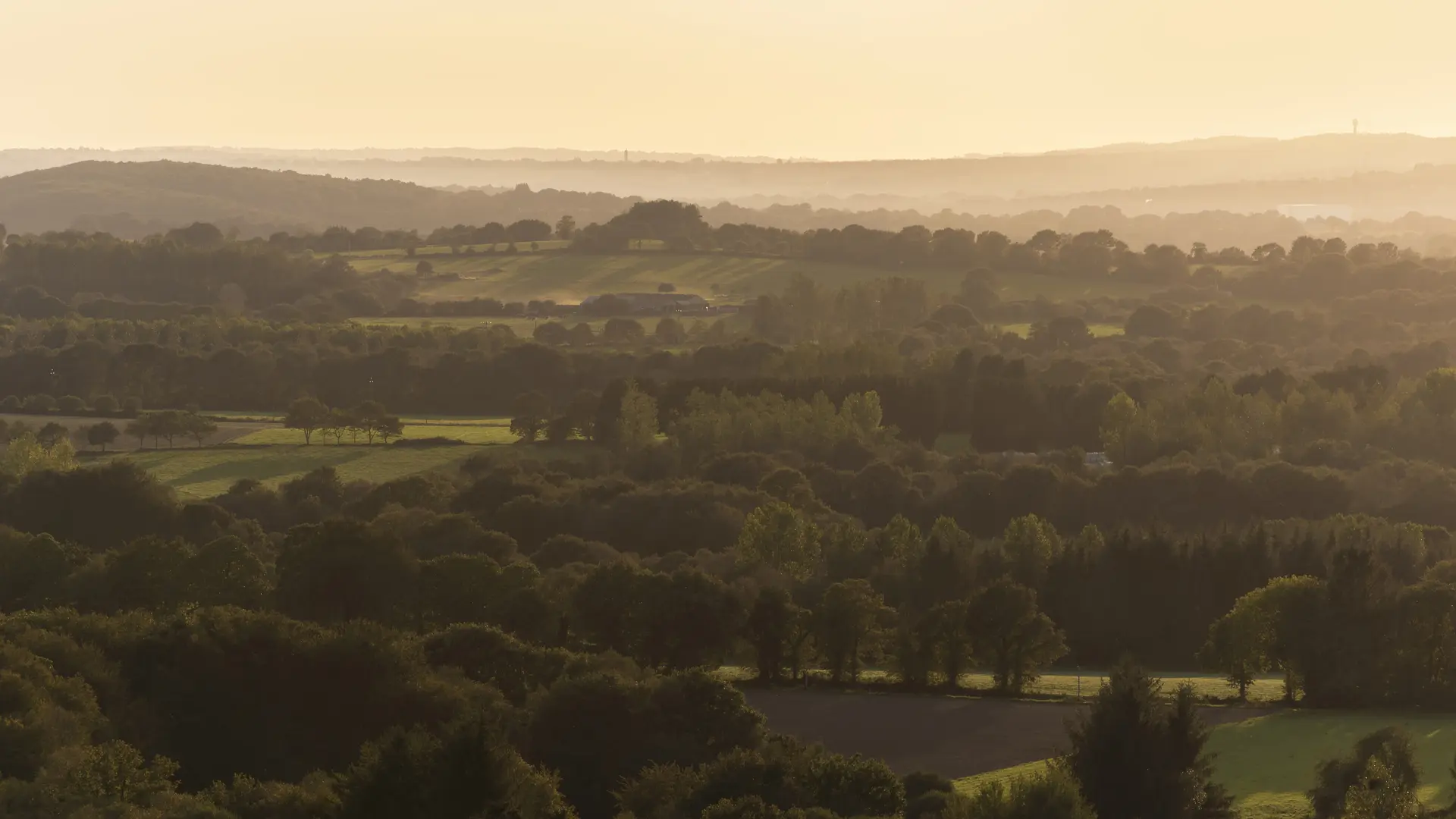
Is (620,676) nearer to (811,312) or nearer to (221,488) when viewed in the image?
(221,488)

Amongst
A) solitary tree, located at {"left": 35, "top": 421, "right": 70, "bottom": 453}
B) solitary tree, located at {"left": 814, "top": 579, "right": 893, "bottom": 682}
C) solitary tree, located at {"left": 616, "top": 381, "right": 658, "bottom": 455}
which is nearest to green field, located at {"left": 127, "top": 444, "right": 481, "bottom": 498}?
solitary tree, located at {"left": 35, "top": 421, "right": 70, "bottom": 453}

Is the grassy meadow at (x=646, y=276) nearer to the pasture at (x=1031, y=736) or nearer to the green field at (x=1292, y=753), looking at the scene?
the pasture at (x=1031, y=736)

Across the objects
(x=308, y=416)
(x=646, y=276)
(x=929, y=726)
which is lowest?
(x=929, y=726)

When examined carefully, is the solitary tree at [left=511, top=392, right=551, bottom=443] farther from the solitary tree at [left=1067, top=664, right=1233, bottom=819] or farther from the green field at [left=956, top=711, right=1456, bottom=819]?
the solitary tree at [left=1067, top=664, right=1233, bottom=819]

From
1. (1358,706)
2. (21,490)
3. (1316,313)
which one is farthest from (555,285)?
(1358,706)

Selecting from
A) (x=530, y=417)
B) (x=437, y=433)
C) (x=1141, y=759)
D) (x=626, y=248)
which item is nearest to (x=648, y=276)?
(x=626, y=248)

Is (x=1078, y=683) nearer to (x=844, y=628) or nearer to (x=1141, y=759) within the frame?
(x=844, y=628)
